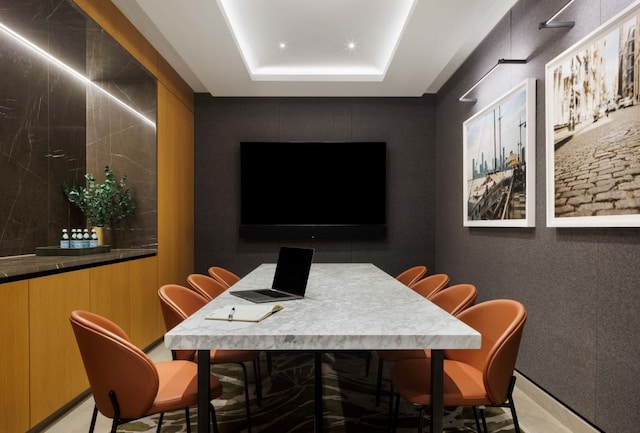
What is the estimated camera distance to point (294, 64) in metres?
4.76

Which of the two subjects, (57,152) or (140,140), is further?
(140,140)

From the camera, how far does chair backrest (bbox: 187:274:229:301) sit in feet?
8.80

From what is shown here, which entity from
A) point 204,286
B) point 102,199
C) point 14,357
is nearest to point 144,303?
point 102,199

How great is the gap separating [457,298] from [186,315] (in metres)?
1.52

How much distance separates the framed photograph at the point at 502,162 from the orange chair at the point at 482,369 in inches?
49.0

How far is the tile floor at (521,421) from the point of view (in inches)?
94.0

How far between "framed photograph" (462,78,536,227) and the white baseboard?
115cm

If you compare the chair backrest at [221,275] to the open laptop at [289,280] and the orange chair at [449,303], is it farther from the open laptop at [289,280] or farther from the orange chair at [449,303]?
the orange chair at [449,303]

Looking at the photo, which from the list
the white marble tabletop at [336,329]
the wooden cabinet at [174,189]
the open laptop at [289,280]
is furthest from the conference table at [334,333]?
the wooden cabinet at [174,189]

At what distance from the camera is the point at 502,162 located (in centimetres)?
333

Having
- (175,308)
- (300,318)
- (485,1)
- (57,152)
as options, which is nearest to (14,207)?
(57,152)

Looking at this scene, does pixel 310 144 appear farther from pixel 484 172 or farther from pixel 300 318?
pixel 300 318

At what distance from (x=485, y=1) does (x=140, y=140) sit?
3336 mm

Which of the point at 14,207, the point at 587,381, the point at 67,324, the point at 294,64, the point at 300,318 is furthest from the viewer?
the point at 294,64
